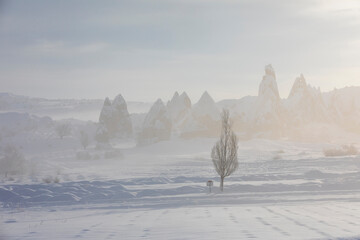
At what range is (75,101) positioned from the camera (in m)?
185

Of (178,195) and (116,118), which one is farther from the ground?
(116,118)

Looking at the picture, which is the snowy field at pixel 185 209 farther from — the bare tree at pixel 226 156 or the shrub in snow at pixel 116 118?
the shrub in snow at pixel 116 118

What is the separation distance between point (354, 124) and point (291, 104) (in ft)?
59.2

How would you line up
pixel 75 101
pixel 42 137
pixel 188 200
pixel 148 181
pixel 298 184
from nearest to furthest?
pixel 188 200 → pixel 298 184 → pixel 148 181 → pixel 42 137 → pixel 75 101

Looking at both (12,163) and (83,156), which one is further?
(83,156)

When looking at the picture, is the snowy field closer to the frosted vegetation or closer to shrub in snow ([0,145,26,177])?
the frosted vegetation

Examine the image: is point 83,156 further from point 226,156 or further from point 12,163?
point 226,156

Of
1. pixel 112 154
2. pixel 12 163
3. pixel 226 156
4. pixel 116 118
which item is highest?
pixel 116 118

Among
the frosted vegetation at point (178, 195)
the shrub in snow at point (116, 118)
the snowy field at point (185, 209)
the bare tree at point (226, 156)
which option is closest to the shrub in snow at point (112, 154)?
the frosted vegetation at point (178, 195)

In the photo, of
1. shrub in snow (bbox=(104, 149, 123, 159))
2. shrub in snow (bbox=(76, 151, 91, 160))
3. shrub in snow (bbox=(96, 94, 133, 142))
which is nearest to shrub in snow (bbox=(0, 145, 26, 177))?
shrub in snow (bbox=(76, 151, 91, 160))

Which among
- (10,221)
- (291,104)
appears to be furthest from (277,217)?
(291,104)

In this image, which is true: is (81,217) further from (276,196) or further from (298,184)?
(298,184)

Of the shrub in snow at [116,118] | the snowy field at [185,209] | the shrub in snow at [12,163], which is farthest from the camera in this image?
the shrub in snow at [116,118]

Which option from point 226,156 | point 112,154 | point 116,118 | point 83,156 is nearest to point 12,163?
point 83,156
